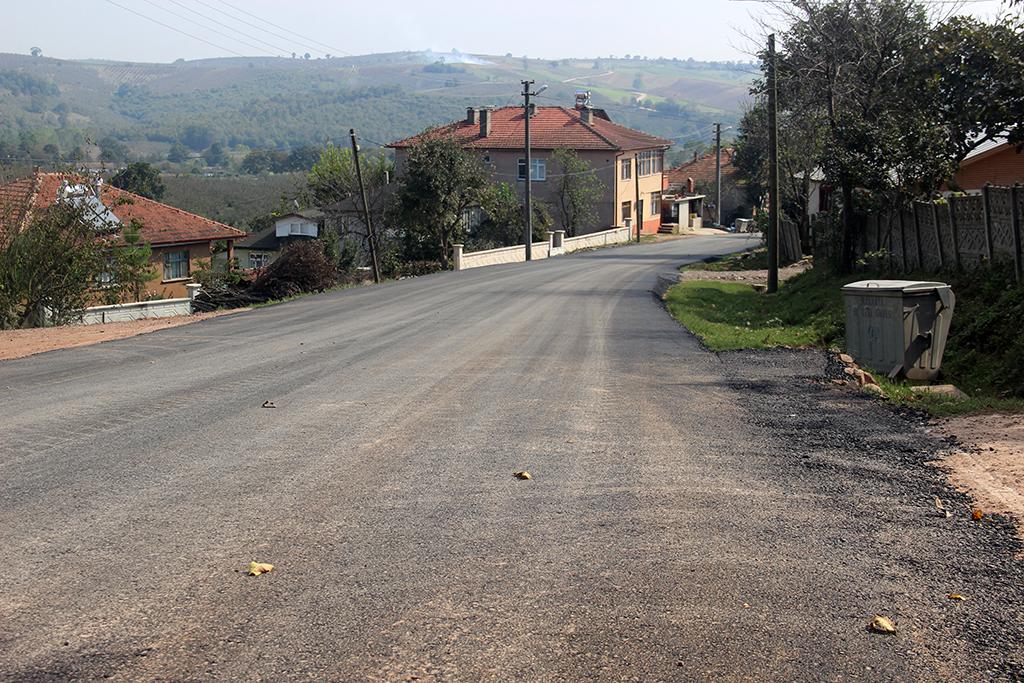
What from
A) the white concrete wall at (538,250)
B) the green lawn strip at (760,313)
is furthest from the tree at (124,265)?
the white concrete wall at (538,250)

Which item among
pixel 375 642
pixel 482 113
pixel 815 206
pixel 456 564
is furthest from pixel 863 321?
pixel 482 113

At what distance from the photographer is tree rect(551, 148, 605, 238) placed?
5825 centimetres

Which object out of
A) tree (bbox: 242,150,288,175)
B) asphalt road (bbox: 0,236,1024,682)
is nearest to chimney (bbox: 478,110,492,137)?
asphalt road (bbox: 0,236,1024,682)

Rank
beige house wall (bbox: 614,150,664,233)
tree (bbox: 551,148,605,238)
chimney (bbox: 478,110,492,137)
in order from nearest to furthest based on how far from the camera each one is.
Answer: tree (bbox: 551,148,605,238) < beige house wall (bbox: 614,150,664,233) < chimney (bbox: 478,110,492,137)

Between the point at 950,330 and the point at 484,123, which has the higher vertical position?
the point at 484,123

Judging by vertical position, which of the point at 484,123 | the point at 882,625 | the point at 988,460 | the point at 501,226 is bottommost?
the point at 882,625

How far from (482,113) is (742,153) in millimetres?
26648

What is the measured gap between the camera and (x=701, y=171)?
88.8m

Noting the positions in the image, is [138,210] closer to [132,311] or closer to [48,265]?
[132,311]

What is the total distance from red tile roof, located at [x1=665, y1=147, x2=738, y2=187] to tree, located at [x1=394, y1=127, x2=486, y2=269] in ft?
155

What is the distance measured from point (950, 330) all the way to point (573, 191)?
46.8 metres

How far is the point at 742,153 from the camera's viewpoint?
251 feet

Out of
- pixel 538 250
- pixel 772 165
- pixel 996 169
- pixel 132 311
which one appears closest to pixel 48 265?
pixel 132 311

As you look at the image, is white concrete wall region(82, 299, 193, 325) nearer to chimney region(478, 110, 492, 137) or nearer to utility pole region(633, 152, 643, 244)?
utility pole region(633, 152, 643, 244)
